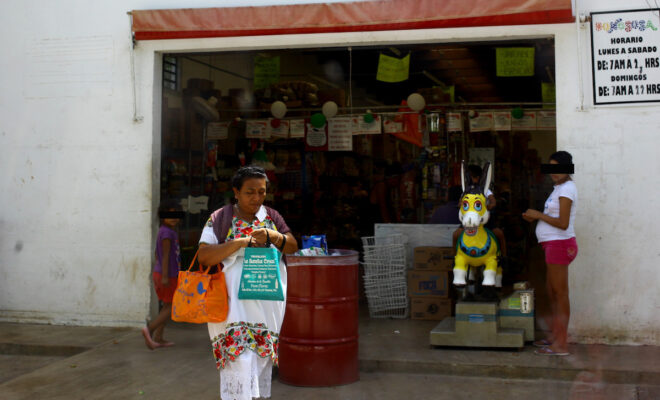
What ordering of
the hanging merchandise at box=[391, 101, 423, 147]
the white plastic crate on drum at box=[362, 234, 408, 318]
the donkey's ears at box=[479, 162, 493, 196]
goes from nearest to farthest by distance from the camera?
the donkey's ears at box=[479, 162, 493, 196] < the white plastic crate on drum at box=[362, 234, 408, 318] < the hanging merchandise at box=[391, 101, 423, 147]

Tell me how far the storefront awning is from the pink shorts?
2362 mm

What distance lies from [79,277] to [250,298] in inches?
188

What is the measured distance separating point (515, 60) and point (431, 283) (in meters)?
3.47

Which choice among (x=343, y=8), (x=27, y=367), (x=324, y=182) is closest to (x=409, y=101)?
(x=324, y=182)

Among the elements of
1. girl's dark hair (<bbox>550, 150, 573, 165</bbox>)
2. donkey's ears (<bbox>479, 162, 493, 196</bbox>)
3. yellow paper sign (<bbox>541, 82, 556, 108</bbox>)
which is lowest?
donkey's ears (<bbox>479, 162, 493, 196</bbox>)

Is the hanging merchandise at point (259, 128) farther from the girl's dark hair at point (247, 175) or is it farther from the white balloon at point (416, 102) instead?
the girl's dark hair at point (247, 175)

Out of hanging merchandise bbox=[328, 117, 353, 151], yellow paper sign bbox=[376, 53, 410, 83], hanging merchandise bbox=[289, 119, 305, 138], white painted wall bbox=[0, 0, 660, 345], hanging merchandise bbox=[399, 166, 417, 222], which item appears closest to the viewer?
white painted wall bbox=[0, 0, 660, 345]

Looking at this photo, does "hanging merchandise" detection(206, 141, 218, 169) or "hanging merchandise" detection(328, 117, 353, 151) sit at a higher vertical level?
"hanging merchandise" detection(328, 117, 353, 151)

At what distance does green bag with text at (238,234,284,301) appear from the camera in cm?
410

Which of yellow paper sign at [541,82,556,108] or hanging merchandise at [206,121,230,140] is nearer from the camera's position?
yellow paper sign at [541,82,556,108]

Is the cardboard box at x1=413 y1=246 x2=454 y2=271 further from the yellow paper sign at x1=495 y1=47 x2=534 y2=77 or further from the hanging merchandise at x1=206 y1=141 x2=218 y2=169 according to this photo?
the hanging merchandise at x1=206 y1=141 x2=218 y2=169

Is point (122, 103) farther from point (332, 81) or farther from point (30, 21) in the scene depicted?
point (332, 81)

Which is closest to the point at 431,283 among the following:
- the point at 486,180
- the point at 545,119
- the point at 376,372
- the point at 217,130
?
the point at 486,180

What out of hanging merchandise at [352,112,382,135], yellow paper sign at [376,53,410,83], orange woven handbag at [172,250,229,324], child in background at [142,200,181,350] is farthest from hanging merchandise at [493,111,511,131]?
orange woven handbag at [172,250,229,324]
